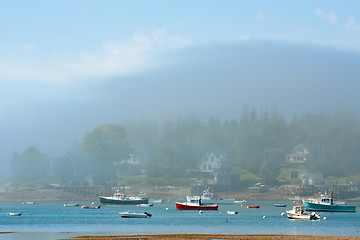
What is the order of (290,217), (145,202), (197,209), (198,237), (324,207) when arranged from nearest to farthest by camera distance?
(198,237), (290,217), (324,207), (197,209), (145,202)

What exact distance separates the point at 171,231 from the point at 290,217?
3277 centimetres

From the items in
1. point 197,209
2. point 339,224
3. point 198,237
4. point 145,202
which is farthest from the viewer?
point 145,202

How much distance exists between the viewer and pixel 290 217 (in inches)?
4385

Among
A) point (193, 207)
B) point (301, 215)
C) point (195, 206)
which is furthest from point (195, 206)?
point (301, 215)

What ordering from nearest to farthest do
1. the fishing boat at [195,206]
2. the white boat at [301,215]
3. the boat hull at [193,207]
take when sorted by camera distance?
the white boat at [301,215] → the boat hull at [193,207] → the fishing boat at [195,206]

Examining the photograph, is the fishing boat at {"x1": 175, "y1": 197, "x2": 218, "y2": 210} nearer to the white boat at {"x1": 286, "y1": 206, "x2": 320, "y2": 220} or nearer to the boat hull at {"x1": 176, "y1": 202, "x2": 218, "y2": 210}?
the boat hull at {"x1": 176, "y1": 202, "x2": 218, "y2": 210}

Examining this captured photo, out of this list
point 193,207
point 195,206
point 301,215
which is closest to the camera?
point 301,215

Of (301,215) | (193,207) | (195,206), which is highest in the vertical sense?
(301,215)

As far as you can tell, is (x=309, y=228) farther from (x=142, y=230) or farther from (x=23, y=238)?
(x=23, y=238)

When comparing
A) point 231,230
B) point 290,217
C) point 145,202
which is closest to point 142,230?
point 231,230

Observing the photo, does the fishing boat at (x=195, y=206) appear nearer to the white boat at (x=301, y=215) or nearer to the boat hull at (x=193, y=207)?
the boat hull at (x=193, y=207)

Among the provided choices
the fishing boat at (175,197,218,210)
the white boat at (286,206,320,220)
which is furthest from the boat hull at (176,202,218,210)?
the white boat at (286,206,320,220)

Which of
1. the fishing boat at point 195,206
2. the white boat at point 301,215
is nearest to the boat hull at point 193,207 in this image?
the fishing boat at point 195,206

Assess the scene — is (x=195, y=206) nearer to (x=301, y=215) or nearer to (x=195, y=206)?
(x=195, y=206)
